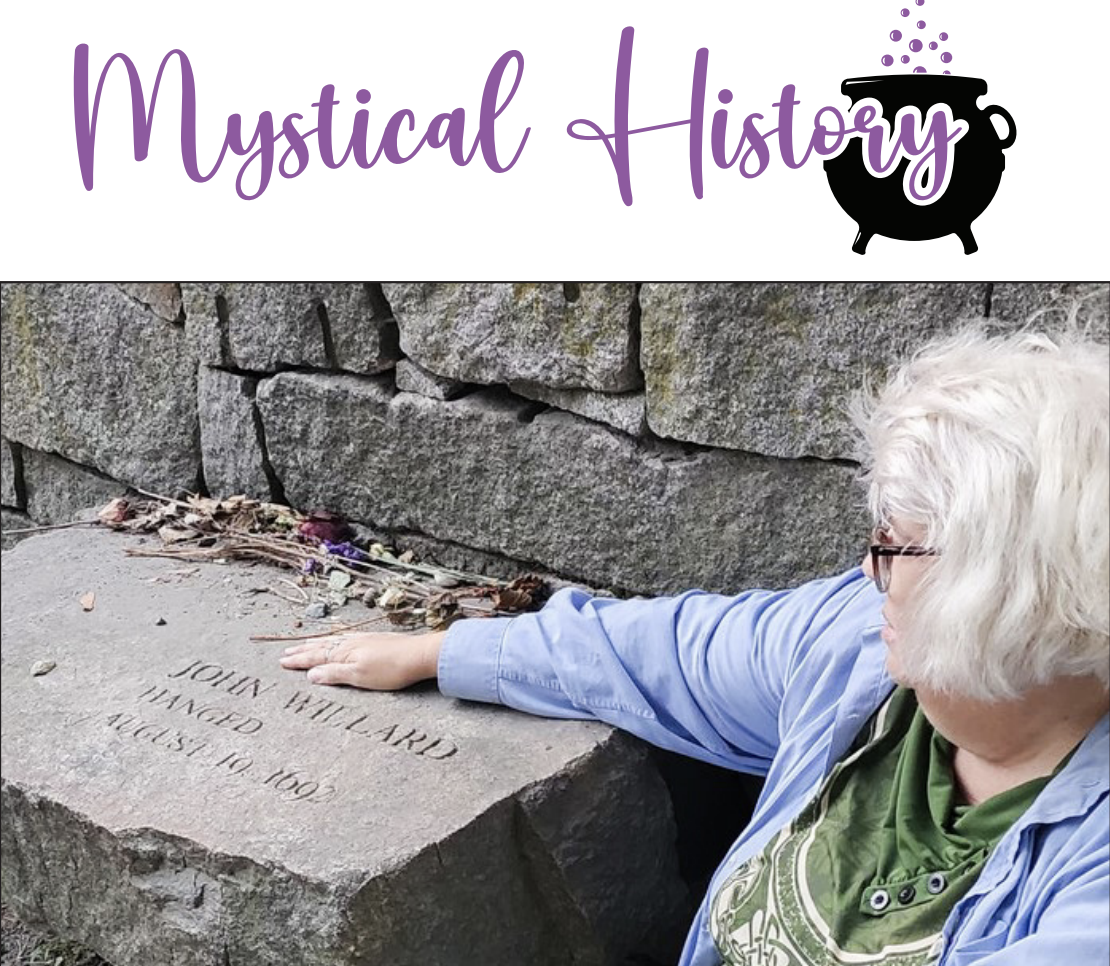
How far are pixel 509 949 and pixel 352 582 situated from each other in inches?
36.6

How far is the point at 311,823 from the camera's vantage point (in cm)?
213

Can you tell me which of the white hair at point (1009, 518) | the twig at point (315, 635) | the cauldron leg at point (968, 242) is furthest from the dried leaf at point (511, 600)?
the white hair at point (1009, 518)

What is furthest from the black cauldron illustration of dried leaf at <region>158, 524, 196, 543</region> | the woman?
dried leaf at <region>158, 524, 196, 543</region>

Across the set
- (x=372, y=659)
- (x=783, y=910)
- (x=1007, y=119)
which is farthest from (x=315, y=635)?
(x=1007, y=119)

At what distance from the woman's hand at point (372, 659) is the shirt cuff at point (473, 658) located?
0.04 m

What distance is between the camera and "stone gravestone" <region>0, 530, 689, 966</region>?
2.08m

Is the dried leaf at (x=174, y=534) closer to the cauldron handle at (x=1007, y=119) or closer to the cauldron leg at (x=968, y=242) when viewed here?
the cauldron leg at (x=968, y=242)

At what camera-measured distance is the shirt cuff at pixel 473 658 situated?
2320 millimetres

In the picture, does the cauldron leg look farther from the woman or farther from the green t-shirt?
the green t-shirt

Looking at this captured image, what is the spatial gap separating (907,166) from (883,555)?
0.80 m

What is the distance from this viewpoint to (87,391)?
11.8 feet

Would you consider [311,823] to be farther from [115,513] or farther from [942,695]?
[115,513]

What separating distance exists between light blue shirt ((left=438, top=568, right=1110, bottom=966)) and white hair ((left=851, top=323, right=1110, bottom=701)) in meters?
0.16

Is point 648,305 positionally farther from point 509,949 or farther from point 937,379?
point 509,949
